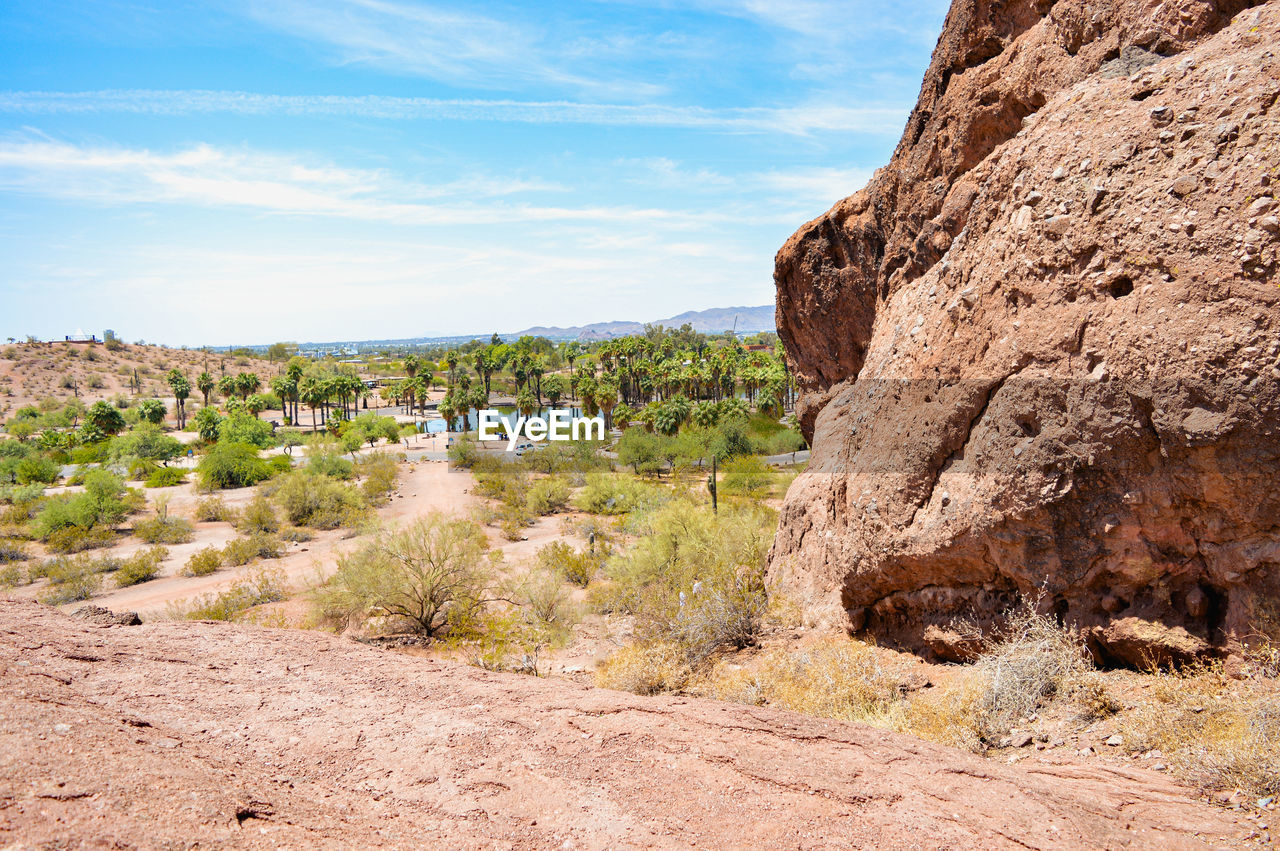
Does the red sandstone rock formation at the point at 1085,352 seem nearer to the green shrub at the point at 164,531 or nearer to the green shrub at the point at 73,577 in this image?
the green shrub at the point at 73,577

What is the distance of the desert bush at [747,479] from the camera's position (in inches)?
1216

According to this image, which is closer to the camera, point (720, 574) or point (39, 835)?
point (39, 835)

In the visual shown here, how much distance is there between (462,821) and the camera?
4.29 metres

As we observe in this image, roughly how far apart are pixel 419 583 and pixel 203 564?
560 inches

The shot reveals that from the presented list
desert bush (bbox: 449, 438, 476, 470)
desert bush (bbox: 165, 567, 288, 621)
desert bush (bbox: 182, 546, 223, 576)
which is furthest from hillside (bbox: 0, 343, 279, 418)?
desert bush (bbox: 165, 567, 288, 621)

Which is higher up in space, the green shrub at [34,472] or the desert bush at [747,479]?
the green shrub at [34,472]

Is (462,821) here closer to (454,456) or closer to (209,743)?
(209,743)

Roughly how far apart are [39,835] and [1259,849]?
627cm

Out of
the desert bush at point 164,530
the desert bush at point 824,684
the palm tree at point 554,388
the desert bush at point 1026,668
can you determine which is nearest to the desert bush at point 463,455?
the desert bush at point 164,530

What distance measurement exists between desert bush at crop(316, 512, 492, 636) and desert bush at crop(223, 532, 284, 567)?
503 inches

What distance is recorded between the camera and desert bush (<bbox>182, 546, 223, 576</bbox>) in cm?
2359

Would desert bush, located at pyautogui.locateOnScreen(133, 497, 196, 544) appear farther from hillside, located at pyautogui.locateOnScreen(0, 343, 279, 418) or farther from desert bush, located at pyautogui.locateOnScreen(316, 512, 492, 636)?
hillside, located at pyautogui.locateOnScreen(0, 343, 279, 418)

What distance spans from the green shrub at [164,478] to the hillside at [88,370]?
6063 centimetres

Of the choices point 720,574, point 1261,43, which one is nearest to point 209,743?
point 720,574
